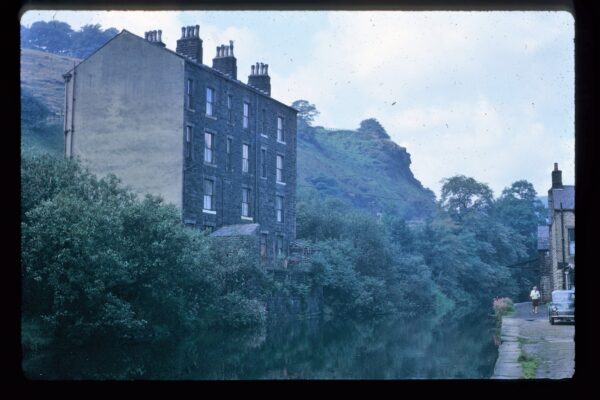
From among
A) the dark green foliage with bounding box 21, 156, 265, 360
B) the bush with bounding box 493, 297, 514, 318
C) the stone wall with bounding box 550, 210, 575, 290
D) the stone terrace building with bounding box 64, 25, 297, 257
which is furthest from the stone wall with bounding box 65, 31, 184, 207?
the stone wall with bounding box 550, 210, 575, 290

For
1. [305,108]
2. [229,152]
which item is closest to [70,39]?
[305,108]

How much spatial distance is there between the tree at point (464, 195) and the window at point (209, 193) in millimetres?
24487

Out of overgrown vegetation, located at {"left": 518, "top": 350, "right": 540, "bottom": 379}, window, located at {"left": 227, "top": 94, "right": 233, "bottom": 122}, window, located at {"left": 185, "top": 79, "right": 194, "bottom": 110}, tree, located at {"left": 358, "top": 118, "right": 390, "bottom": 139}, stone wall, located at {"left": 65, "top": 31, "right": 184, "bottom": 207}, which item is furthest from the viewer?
tree, located at {"left": 358, "top": 118, "right": 390, "bottom": 139}

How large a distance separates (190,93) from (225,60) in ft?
8.37

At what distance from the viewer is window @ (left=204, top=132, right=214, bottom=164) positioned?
2155 centimetres

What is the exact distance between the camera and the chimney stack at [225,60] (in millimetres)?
23016

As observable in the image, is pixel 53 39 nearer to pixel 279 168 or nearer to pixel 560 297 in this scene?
pixel 279 168

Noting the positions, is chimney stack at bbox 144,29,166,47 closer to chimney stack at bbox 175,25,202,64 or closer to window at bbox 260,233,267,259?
chimney stack at bbox 175,25,202,64

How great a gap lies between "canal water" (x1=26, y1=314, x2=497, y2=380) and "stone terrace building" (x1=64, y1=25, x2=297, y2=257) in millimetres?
3680

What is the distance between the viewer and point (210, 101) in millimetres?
21875

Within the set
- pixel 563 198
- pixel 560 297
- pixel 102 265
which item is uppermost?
pixel 563 198

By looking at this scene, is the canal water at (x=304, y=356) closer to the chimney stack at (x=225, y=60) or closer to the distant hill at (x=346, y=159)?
the chimney stack at (x=225, y=60)

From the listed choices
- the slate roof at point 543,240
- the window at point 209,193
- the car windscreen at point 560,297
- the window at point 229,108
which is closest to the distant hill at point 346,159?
the slate roof at point 543,240
